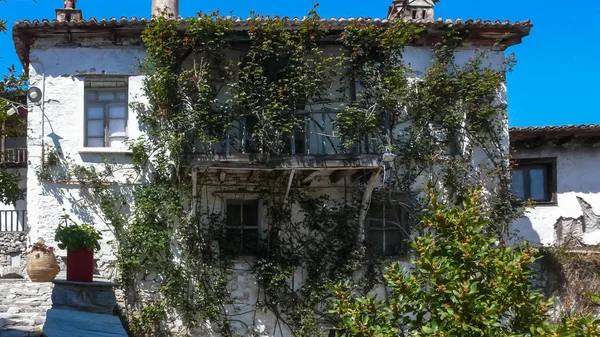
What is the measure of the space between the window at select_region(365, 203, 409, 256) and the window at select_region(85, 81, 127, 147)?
457 cm

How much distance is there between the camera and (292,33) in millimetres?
14617

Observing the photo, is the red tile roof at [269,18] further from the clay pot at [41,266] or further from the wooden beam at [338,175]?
the clay pot at [41,266]

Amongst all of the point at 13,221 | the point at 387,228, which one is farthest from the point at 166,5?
the point at 13,221

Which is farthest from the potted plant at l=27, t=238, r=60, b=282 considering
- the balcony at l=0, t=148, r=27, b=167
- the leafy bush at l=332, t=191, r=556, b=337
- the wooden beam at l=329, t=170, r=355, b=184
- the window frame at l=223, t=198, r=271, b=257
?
the balcony at l=0, t=148, r=27, b=167

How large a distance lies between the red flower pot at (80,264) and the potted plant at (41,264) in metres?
1.19

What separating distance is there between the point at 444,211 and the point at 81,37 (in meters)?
7.96

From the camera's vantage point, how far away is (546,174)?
57.1 feet

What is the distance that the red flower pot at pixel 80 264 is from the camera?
12258 millimetres

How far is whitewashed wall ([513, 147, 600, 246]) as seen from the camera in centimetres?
1689

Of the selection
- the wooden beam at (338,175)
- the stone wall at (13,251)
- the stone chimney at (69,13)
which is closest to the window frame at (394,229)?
the wooden beam at (338,175)

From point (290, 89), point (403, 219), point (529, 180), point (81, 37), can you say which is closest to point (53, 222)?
point (81, 37)

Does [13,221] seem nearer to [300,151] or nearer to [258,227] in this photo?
[258,227]

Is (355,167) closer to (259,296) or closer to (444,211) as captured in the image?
(259,296)

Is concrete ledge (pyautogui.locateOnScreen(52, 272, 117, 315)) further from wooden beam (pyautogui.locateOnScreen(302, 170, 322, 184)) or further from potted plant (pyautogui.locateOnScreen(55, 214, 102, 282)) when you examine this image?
wooden beam (pyautogui.locateOnScreen(302, 170, 322, 184))
